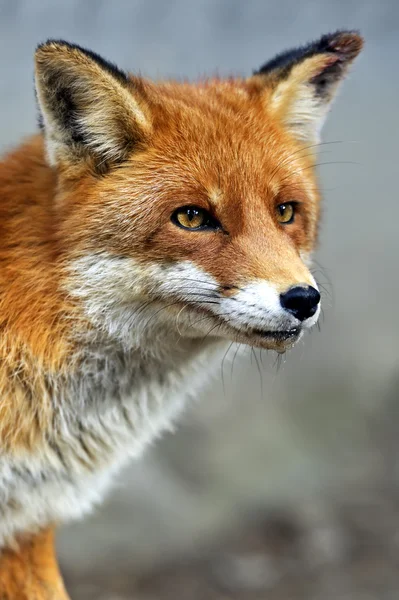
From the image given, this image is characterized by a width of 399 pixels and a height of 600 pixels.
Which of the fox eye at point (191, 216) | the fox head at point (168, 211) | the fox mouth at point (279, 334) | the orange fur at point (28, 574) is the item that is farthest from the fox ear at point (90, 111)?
the orange fur at point (28, 574)

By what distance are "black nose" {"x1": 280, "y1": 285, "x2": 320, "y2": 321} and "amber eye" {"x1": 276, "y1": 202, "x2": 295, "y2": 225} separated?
474mm

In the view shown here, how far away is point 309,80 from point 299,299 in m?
1.21

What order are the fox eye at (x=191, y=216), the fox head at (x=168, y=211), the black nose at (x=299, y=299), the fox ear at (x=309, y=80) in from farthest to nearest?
1. the fox ear at (x=309, y=80)
2. the fox eye at (x=191, y=216)
3. the fox head at (x=168, y=211)
4. the black nose at (x=299, y=299)

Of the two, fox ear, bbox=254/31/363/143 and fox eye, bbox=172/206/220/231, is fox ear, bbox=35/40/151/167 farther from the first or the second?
fox ear, bbox=254/31/363/143

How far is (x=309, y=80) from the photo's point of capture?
331cm

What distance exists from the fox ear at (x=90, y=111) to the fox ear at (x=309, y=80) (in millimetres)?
647

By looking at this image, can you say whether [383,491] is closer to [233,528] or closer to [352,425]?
[352,425]

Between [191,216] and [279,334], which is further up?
[191,216]

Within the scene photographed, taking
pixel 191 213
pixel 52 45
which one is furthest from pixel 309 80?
pixel 52 45

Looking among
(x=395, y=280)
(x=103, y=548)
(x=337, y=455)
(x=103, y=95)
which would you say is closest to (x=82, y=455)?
(x=103, y=95)

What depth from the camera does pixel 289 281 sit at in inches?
102

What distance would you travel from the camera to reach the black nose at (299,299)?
256cm

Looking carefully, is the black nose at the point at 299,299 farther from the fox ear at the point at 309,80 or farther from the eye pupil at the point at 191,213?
the fox ear at the point at 309,80

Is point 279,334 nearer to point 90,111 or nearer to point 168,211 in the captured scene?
point 168,211
